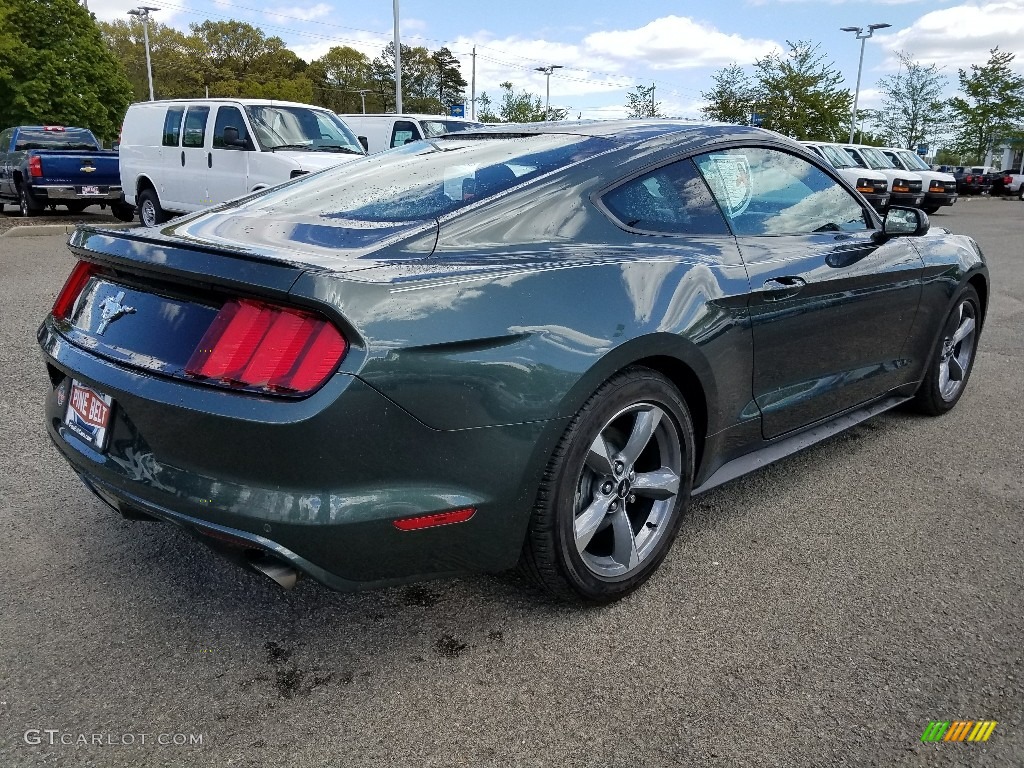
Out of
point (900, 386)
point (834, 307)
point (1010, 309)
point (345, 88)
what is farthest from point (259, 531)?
point (345, 88)

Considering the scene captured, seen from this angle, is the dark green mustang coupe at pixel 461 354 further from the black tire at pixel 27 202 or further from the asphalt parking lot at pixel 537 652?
the black tire at pixel 27 202

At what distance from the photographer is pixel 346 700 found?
7.25 feet

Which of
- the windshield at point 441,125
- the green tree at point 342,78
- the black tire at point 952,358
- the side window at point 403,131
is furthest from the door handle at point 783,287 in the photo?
the green tree at point 342,78

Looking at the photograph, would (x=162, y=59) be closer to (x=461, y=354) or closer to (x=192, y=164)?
(x=192, y=164)

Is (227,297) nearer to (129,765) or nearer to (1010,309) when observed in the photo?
(129,765)

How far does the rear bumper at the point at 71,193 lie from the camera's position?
14.6 metres

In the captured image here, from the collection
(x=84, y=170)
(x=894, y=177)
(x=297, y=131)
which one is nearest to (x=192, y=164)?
(x=297, y=131)

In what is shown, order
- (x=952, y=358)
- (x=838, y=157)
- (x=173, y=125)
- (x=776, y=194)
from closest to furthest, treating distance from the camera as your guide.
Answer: (x=776, y=194) → (x=952, y=358) → (x=173, y=125) → (x=838, y=157)

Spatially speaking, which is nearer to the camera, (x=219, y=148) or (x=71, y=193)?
(x=219, y=148)

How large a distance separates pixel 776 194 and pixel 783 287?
21.2 inches

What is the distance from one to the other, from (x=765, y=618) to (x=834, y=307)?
1.38m

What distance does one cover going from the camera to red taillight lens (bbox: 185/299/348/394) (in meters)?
1.98

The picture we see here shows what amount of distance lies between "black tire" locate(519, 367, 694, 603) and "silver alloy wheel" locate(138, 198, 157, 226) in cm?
1213
